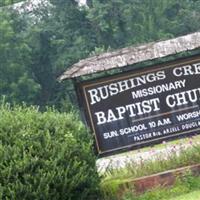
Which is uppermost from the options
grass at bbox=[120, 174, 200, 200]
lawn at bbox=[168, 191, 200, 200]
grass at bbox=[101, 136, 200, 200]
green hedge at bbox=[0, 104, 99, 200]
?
green hedge at bbox=[0, 104, 99, 200]

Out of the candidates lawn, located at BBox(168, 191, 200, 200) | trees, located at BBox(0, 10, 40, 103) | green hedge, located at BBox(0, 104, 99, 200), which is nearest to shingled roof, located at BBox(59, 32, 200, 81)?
green hedge, located at BBox(0, 104, 99, 200)

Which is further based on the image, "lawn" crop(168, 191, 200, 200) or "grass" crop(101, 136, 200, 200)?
"grass" crop(101, 136, 200, 200)

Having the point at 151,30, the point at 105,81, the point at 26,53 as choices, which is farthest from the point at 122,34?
the point at 105,81

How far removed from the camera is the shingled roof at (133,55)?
11.2 m

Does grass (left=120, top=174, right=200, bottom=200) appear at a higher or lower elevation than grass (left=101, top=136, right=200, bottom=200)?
lower

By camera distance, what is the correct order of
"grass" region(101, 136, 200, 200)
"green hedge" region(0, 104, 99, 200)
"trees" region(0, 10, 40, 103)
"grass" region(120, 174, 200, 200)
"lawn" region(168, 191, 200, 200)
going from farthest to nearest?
"trees" region(0, 10, 40, 103)
"grass" region(101, 136, 200, 200)
"grass" region(120, 174, 200, 200)
"lawn" region(168, 191, 200, 200)
"green hedge" region(0, 104, 99, 200)

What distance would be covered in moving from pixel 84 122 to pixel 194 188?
219 centimetres

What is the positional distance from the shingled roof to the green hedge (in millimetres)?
1288

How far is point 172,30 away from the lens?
71.6m

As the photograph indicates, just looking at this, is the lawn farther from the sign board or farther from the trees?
the trees

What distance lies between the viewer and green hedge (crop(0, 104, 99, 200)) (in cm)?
900

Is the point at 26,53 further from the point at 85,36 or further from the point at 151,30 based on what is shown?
the point at 151,30

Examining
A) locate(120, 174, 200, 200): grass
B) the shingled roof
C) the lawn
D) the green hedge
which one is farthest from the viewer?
the shingled roof

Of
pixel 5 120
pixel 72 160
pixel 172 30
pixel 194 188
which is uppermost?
pixel 172 30
